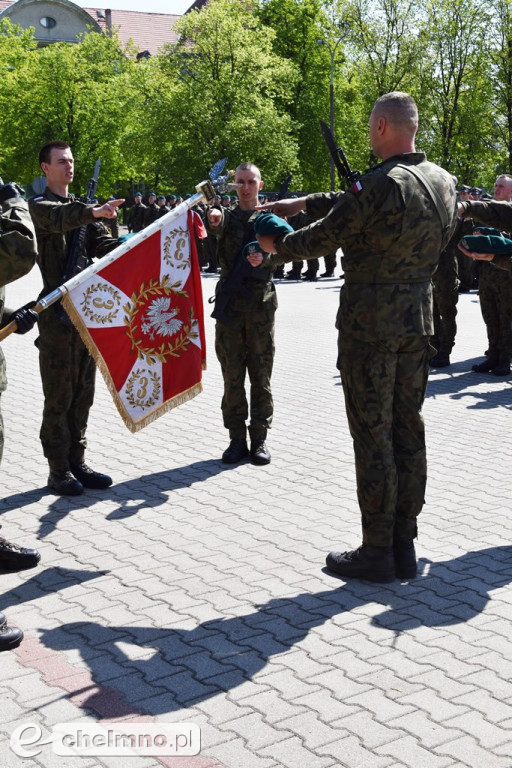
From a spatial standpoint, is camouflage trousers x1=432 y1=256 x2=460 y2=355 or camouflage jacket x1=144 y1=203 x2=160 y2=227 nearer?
camouflage trousers x1=432 y1=256 x2=460 y2=355

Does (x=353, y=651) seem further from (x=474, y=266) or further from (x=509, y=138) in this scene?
(x=509, y=138)

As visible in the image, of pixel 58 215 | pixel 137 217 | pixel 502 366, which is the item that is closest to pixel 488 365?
pixel 502 366

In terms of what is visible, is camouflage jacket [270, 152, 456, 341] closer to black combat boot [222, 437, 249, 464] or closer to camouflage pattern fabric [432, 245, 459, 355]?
black combat boot [222, 437, 249, 464]

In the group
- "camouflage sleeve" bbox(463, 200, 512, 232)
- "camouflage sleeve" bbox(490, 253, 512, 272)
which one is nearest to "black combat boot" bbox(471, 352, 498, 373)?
"camouflage sleeve" bbox(490, 253, 512, 272)

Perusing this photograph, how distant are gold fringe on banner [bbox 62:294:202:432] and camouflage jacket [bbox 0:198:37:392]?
105cm

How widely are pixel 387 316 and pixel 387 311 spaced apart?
3 centimetres

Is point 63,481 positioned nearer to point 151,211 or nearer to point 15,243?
point 15,243

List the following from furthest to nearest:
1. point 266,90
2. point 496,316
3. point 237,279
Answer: point 266,90, point 496,316, point 237,279

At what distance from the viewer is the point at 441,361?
1149 centimetres

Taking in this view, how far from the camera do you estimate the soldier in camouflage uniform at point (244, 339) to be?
7.34 metres

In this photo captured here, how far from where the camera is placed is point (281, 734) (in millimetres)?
3582

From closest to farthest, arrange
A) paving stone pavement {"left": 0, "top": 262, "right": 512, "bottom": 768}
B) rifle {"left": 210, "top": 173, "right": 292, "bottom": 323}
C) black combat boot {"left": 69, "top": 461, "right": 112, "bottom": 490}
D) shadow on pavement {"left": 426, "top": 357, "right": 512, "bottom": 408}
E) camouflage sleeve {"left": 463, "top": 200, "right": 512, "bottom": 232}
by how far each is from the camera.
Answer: paving stone pavement {"left": 0, "top": 262, "right": 512, "bottom": 768}, camouflage sleeve {"left": 463, "top": 200, "right": 512, "bottom": 232}, black combat boot {"left": 69, "top": 461, "right": 112, "bottom": 490}, rifle {"left": 210, "top": 173, "right": 292, "bottom": 323}, shadow on pavement {"left": 426, "top": 357, "right": 512, "bottom": 408}

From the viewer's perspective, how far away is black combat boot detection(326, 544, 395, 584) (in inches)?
199

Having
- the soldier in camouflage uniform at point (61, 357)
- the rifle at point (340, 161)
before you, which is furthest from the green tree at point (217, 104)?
the rifle at point (340, 161)
